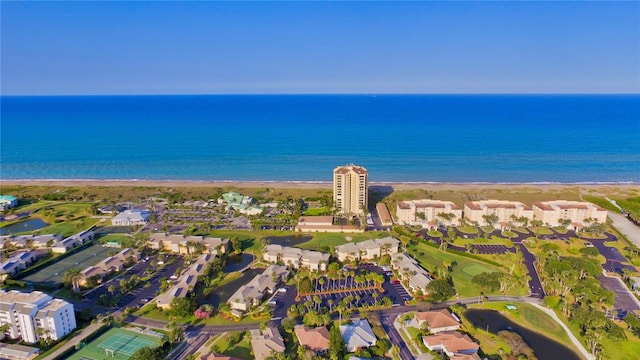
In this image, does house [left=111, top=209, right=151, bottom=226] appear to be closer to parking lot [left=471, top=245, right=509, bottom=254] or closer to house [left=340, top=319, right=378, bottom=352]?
house [left=340, top=319, right=378, bottom=352]

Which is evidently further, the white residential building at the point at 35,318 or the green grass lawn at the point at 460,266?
the green grass lawn at the point at 460,266

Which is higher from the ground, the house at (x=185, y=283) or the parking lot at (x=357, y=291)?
the house at (x=185, y=283)

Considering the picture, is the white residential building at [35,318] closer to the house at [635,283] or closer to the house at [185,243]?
the house at [185,243]

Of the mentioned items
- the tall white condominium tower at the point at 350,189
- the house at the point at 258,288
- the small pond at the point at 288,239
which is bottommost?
the house at the point at 258,288

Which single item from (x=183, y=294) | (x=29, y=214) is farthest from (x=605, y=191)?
(x=29, y=214)

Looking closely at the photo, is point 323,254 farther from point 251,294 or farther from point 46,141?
point 46,141

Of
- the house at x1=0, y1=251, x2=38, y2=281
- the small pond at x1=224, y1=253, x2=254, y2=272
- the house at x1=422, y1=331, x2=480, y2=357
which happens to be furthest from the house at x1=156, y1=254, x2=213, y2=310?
the house at x1=422, y1=331, x2=480, y2=357

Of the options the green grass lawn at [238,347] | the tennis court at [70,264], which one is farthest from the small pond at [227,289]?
the tennis court at [70,264]

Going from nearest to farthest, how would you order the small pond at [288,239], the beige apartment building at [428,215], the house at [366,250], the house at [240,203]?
the house at [366,250] < the small pond at [288,239] < the beige apartment building at [428,215] < the house at [240,203]
